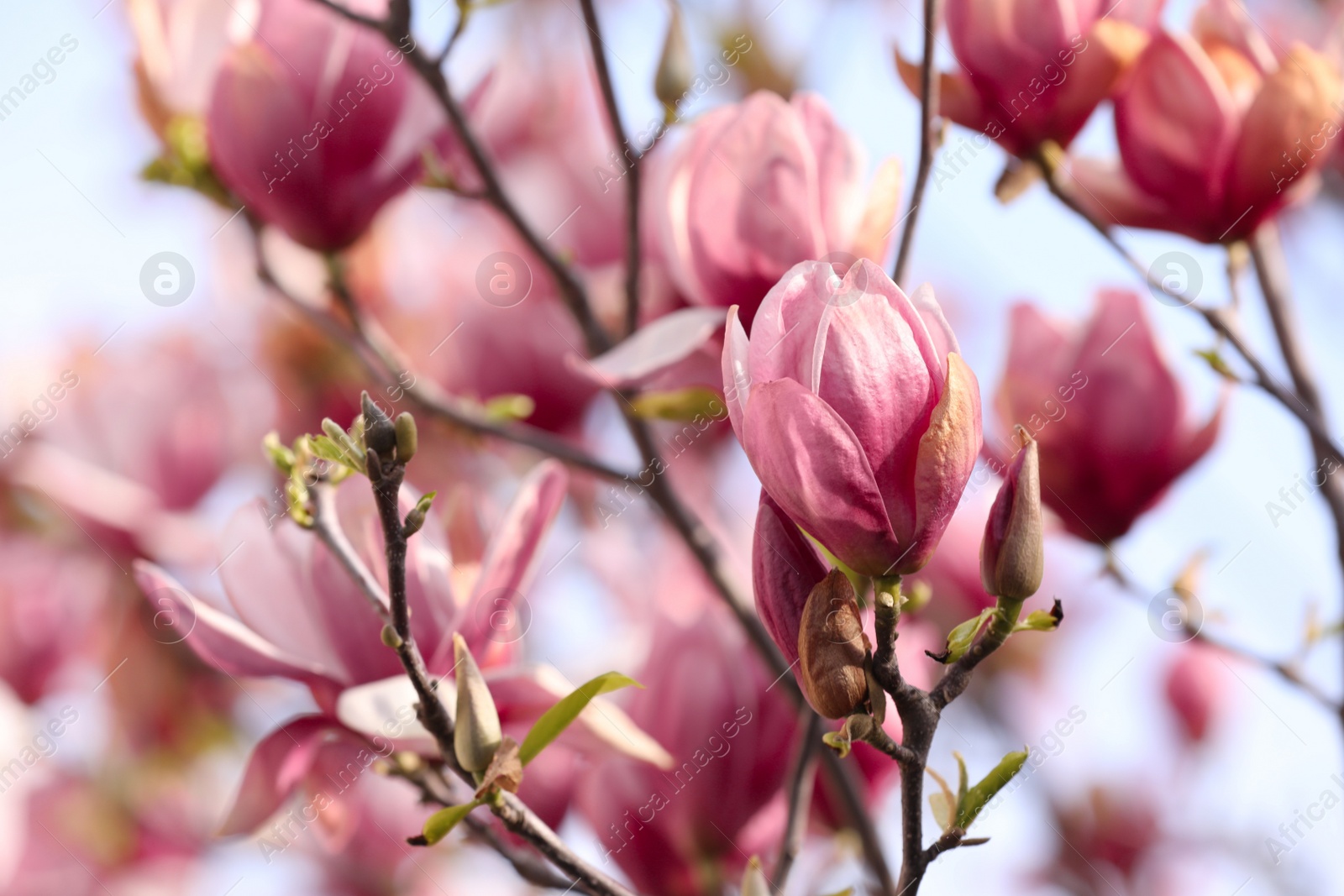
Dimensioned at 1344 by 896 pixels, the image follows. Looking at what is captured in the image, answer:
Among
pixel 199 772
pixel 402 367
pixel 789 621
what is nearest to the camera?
pixel 789 621

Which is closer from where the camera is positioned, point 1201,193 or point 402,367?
point 1201,193

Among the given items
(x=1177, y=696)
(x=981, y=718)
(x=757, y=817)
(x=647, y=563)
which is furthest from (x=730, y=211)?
(x=1177, y=696)

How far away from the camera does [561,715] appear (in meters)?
0.59

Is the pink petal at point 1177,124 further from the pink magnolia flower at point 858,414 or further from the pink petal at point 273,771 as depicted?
the pink petal at point 273,771

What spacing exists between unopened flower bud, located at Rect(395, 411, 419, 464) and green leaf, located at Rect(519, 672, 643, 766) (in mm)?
164

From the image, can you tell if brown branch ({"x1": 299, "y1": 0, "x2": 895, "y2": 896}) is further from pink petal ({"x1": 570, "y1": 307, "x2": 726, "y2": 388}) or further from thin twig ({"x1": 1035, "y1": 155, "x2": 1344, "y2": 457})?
thin twig ({"x1": 1035, "y1": 155, "x2": 1344, "y2": 457})

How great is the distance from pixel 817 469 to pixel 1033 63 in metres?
0.48

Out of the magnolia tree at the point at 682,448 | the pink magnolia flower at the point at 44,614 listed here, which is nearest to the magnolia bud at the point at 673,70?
the magnolia tree at the point at 682,448

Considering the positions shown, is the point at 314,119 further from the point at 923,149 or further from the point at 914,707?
the point at 914,707

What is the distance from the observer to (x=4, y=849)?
4.75 feet

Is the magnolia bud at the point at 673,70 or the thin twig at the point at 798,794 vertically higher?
the magnolia bud at the point at 673,70

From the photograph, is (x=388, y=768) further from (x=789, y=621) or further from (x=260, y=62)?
(x=260, y=62)

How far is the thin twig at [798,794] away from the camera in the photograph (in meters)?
0.79

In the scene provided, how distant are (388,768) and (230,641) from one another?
0.42 feet
